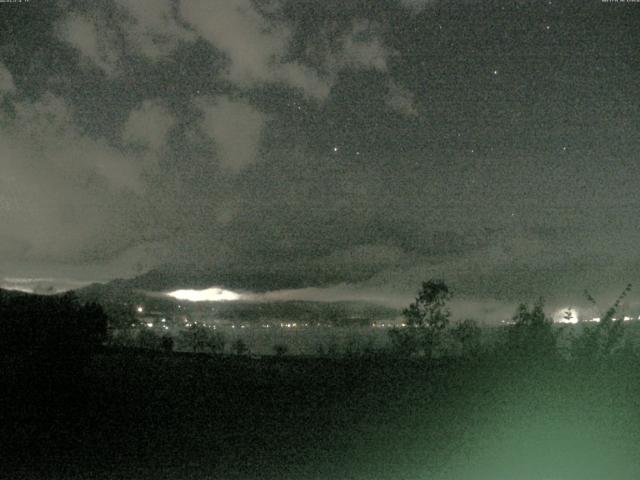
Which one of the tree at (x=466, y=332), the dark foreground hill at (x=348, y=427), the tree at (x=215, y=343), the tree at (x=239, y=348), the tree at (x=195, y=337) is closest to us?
the dark foreground hill at (x=348, y=427)

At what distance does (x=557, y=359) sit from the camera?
Result: 1365 centimetres

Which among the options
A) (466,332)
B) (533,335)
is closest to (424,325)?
(466,332)

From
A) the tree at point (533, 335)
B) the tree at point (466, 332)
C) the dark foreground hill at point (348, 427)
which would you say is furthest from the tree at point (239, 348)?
the tree at point (533, 335)

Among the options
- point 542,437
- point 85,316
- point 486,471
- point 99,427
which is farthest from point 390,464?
point 85,316

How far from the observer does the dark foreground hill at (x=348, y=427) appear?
36.1 ft

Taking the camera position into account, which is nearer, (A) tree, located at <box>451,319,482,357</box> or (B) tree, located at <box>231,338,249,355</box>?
(A) tree, located at <box>451,319,482,357</box>

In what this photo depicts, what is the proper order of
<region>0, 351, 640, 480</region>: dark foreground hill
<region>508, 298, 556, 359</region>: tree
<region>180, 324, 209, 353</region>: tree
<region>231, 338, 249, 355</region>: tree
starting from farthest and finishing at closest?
<region>180, 324, 209, 353</region>: tree → <region>231, 338, 249, 355</region>: tree → <region>508, 298, 556, 359</region>: tree → <region>0, 351, 640, 480</region>: dark foreground hill

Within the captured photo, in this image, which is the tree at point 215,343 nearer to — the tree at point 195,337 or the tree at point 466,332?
the tree at point 195,337

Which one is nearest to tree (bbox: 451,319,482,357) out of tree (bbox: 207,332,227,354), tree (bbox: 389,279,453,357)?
tree (bbox: 389,279,453,357)

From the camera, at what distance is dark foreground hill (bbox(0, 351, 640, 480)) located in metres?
11.0

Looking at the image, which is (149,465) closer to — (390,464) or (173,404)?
(390,464)

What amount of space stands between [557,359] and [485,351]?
2202mm

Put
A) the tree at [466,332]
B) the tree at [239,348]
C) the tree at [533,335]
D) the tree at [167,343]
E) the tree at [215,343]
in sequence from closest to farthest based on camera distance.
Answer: the tree at [533,335]
the tree at [466,332]
the tree at [167,343]
the tree at [239,348]
the tree at [215,343]

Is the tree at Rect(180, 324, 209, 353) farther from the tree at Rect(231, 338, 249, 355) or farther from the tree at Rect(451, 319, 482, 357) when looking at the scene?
the tree at Rect(451, 319, 482, 357)
